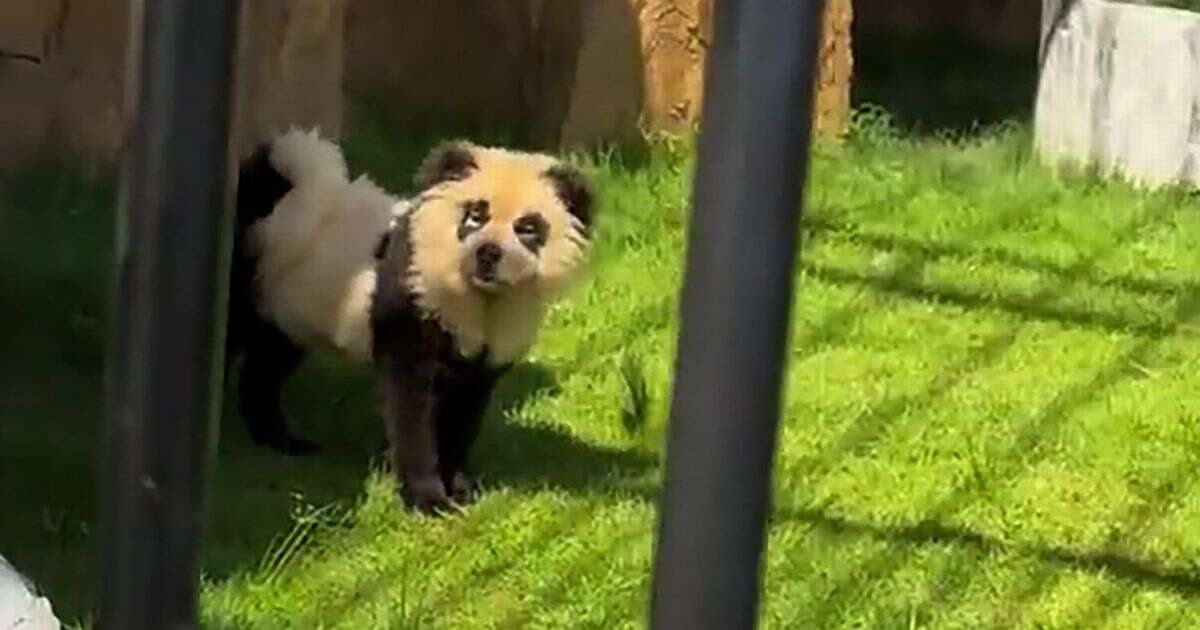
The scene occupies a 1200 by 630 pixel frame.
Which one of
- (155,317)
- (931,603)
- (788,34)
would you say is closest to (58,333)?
(931,603)

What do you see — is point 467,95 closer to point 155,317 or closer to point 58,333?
point 58,333

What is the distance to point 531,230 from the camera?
305 cm

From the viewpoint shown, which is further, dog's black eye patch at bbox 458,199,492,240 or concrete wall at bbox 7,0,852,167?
concrete wall at bbox 7,0,852,167

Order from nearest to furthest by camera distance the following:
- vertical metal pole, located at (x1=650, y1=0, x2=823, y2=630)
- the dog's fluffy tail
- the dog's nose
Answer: vertical metal pole, located at (x1=650, y1=0, x2=823, y2=630)
the dog's nose
the dog's fluffy tail

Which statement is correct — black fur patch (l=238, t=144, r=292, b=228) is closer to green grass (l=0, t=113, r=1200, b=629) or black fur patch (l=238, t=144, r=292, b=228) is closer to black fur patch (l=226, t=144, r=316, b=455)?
black fur patch (l=226, t=144, r=316, b=455)

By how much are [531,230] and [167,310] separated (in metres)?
2.01

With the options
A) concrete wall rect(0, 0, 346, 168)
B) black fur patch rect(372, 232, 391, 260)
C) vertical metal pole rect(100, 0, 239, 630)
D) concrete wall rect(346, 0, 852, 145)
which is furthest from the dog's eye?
concrete wall rect(346, 0, 852, 145)

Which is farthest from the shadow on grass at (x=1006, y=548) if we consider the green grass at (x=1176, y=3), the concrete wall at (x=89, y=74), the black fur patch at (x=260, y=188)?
the green grass at (x=1176, y=3)

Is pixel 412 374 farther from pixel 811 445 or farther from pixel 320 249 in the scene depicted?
pixel 811 445

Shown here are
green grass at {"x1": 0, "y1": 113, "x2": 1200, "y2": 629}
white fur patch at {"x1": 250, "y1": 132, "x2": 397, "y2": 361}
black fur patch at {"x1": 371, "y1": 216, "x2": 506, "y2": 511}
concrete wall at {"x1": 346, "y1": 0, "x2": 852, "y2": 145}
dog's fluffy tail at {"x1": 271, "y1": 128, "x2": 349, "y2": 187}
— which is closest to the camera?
green grass at {"x1": 0, "y1": 113, "x2": 1200, "y2": 629}

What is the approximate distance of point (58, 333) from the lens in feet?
12.1

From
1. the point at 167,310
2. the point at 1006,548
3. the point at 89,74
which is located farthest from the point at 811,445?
the point at 167,310

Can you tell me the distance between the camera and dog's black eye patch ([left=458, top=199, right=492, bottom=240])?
3051 millimetres

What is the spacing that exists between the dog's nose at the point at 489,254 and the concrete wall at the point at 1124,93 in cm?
294
